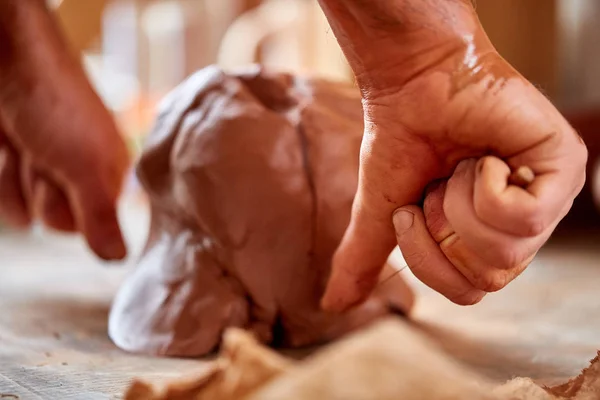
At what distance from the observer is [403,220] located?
24.3 inches

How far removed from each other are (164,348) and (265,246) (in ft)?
0.53

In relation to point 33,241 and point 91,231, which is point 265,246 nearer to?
point 91,231

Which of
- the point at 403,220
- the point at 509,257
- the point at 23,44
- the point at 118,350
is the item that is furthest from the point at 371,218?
the point at 23,44

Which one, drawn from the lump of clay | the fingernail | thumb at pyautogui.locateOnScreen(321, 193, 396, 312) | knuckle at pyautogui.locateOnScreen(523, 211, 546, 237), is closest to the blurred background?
the lump of clay

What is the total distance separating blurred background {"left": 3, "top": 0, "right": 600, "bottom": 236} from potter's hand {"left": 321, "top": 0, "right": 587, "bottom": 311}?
182 centimetres

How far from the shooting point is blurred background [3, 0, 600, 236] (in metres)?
2.67

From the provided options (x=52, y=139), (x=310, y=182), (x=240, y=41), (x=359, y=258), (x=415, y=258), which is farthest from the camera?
(x=240, y=41)

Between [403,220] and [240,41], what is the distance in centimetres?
225

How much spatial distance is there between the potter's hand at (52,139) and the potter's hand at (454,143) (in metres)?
0.61

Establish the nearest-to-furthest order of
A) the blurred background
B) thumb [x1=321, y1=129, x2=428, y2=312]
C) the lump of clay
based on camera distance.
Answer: thumb [x1=321, y1=129, x2=428, y2=312] → the lump of clay → the blurred background

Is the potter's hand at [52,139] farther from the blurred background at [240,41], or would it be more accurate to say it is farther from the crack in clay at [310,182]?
the blurred background at [240,41]

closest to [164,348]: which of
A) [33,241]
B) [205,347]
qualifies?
[205,347]

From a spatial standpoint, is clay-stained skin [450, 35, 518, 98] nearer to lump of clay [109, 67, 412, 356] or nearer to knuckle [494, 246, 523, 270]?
knuckle [494, 246, 523, 270]

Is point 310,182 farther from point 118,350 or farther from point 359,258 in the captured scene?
point 118,350
